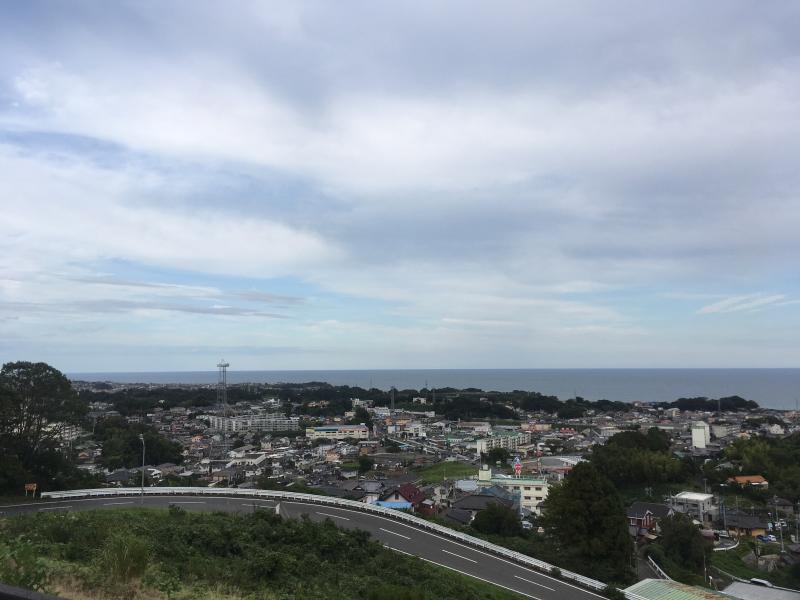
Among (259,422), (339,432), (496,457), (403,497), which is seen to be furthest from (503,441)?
(259,422)

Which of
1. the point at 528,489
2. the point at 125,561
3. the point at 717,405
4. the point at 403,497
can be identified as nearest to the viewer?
the point at 125,561

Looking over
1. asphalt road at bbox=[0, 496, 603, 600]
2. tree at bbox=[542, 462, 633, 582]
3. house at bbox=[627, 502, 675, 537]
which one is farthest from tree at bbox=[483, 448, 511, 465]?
asphalt road at bbox=[0, 496, 603, 600]

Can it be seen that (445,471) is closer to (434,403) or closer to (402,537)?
(402,537)

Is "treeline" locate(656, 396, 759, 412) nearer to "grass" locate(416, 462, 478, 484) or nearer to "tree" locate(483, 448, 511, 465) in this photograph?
"tree" locate(483, 448, 511, 465)

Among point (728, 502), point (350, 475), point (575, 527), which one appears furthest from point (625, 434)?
point (575, 527)

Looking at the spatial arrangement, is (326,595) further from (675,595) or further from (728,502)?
(728,502)
